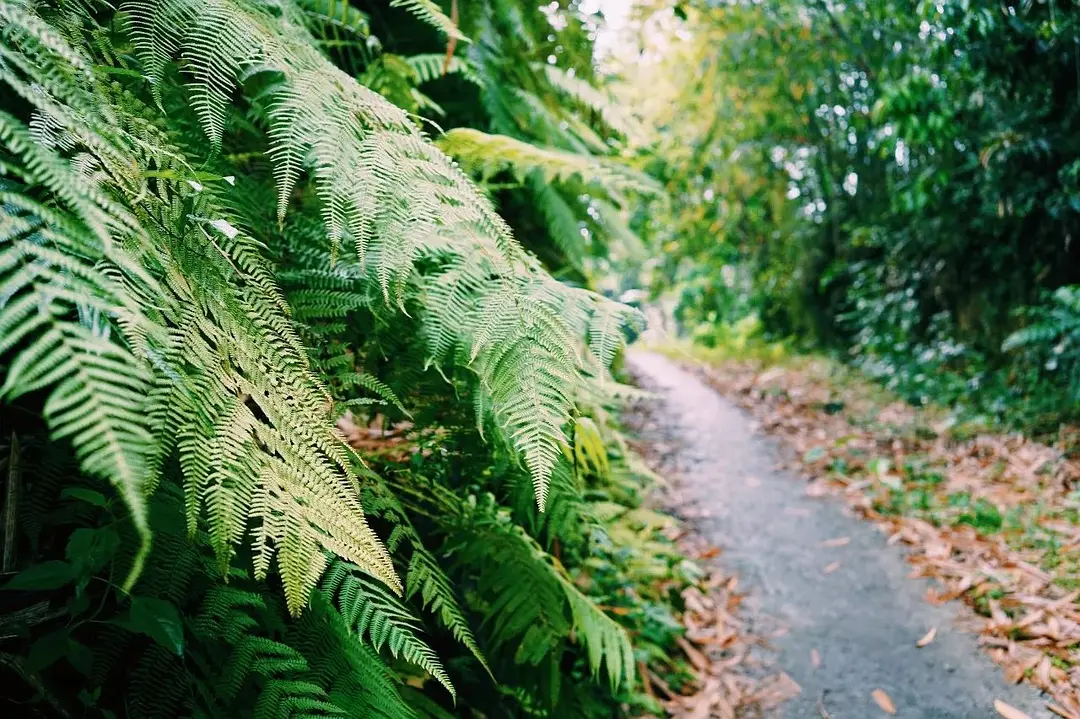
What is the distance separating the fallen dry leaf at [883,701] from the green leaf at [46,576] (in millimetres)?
2577

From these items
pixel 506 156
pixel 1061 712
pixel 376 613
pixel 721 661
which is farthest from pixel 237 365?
pixel 1061 712

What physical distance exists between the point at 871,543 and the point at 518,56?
323 centimetres

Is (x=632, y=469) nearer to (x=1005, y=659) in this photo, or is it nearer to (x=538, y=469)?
(x=1005, y=659)

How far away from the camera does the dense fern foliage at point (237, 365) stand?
0.66m

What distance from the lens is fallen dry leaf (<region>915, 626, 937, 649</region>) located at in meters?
2.55

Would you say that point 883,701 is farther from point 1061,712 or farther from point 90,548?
point 90,548

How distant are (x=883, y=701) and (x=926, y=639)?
47cm

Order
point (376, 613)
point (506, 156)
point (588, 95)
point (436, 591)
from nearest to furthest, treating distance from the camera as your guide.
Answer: point (376, 613) < point (436, 591) < point (506, 156) < point (588, 95)

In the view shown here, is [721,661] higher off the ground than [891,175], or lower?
lower

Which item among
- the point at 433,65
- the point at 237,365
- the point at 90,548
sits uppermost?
the point at 433,65

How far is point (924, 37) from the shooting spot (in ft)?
17.4

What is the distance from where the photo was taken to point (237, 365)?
881mm

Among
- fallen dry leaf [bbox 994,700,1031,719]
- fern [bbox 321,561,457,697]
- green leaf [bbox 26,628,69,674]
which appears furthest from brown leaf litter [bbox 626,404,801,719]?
green leaf [bbox 26,628,69,674]

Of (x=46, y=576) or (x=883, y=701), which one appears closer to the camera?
(x=46, y=576)
